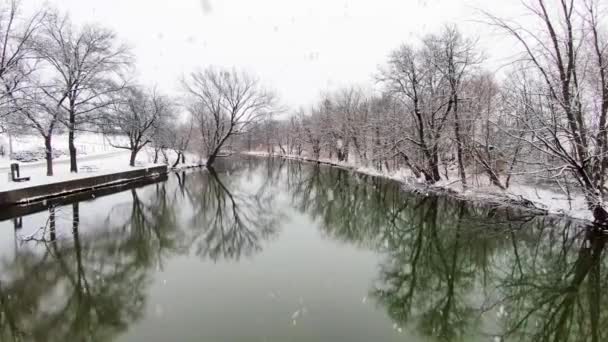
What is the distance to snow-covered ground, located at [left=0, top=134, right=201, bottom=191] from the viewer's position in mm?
18995

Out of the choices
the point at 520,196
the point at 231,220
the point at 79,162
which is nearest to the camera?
the point at 231,220

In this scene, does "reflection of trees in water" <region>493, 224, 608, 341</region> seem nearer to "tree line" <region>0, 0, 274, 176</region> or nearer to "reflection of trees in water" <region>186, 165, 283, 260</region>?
"reflection of trees in water" <region>186, 165, 283, 260</region>

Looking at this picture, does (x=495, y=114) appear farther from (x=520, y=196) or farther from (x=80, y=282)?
(x=80, y=282)

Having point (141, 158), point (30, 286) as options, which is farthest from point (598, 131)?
point (141, 158)

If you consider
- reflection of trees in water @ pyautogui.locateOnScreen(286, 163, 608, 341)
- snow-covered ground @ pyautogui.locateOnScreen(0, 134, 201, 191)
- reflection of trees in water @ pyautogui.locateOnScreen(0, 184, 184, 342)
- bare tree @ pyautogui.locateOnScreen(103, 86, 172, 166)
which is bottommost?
reflection of trees in water @ pyautogui.locateOnScreen(0, 184, 184, 342)

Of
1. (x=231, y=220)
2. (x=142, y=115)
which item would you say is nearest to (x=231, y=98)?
(x=142, y=115)

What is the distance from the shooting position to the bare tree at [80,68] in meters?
21.0

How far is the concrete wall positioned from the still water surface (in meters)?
2.84

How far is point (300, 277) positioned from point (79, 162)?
1321 inches

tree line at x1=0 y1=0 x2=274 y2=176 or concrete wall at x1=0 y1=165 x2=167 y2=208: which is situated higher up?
tree line at x1=0 y1=0 x2=274 y2=176

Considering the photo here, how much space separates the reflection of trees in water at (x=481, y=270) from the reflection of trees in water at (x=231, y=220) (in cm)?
248

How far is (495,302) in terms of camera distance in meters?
6.62

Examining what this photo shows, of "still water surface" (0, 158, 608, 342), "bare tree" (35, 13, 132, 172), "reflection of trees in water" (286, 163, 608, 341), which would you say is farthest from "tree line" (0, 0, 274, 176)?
"reflection of trees in water" (286, 163, 608, 341)

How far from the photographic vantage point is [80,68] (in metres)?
21.5
